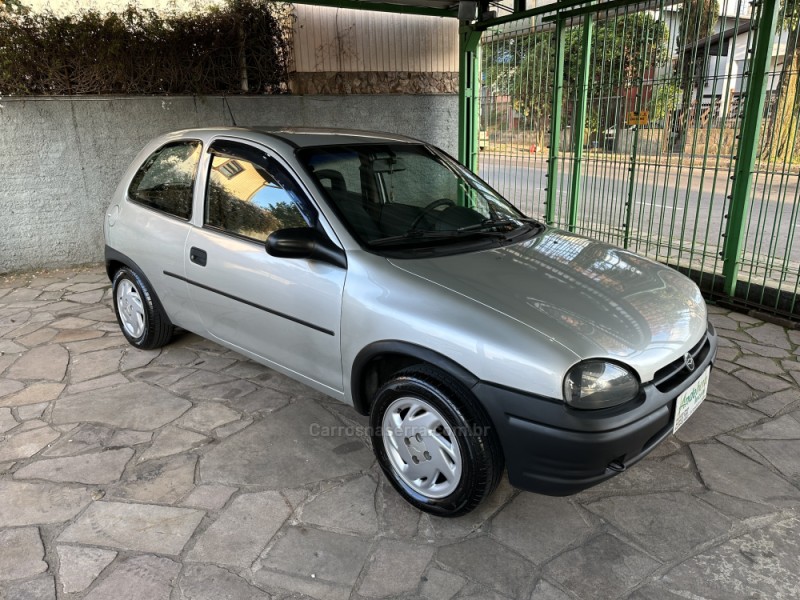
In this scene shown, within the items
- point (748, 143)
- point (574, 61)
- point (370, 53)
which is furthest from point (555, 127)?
point (370, 53)

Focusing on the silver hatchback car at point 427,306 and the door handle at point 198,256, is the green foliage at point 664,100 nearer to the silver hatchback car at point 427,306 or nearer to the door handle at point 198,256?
the silver hatchback car at point 427,306

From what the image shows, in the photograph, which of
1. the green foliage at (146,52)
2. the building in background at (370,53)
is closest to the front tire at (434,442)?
the green foliage at (146,52)

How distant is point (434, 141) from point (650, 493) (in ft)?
21.6

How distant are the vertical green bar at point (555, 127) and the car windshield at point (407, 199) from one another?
320 cm

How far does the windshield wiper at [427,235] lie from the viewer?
115 inches

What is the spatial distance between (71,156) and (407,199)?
5.42 m

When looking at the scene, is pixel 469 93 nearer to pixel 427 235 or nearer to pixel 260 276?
pixel 427 235

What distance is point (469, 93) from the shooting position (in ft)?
25.1

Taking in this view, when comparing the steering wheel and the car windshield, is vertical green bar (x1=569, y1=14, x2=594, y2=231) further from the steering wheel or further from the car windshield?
the steering wheel

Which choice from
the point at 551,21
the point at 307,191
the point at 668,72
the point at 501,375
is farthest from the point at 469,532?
the point at 551,21

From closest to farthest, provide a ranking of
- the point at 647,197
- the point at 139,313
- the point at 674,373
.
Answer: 1. the point at 674,373
2. the point at 139,313
3. the point at 647,197

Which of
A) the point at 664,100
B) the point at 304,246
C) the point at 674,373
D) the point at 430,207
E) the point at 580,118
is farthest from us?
the point at 580,118

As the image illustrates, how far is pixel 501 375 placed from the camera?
2.27 m

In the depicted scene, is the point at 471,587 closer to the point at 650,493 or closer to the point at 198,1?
the point at 650,493
